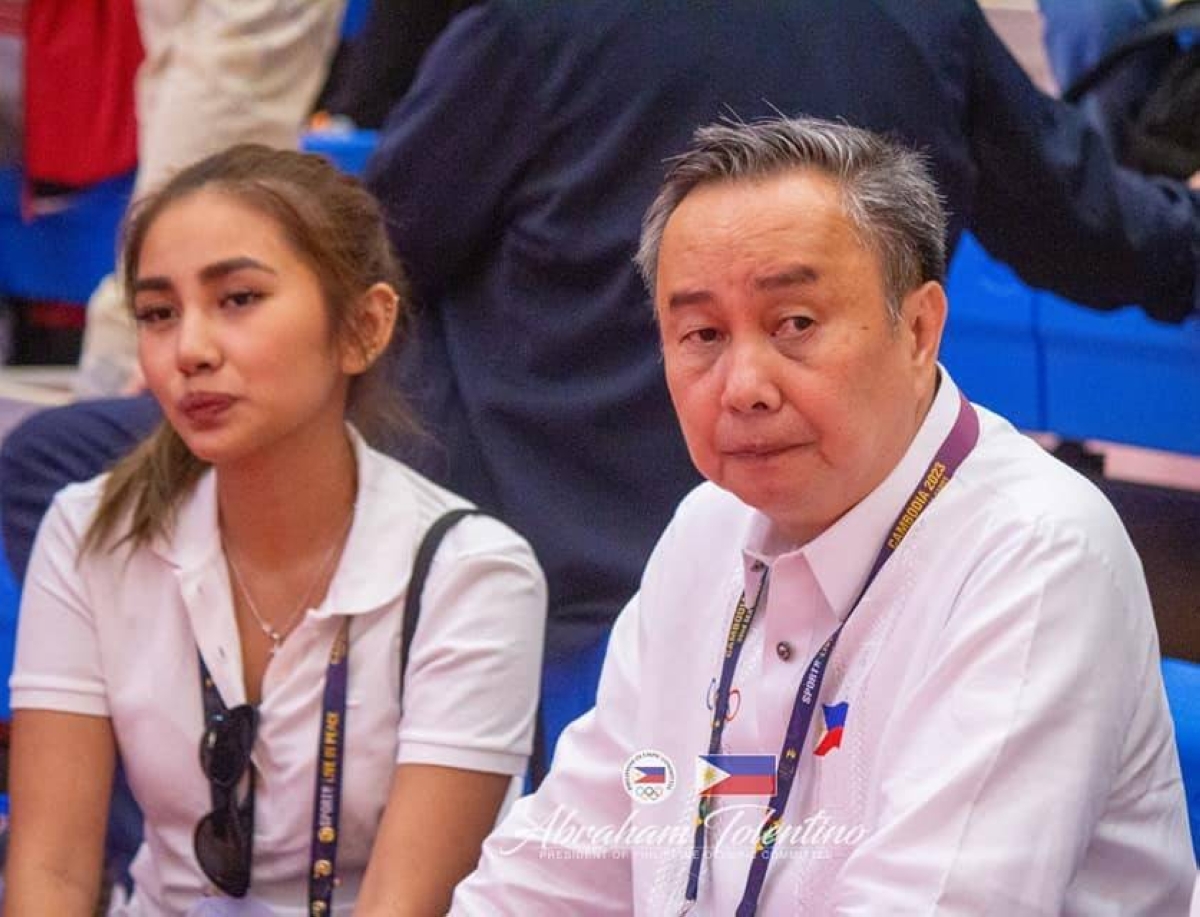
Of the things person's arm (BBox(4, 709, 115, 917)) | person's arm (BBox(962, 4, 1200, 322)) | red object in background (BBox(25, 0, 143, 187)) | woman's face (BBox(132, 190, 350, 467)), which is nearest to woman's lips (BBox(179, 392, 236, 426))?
woman's face (BBox(132, 190, 350, 467))

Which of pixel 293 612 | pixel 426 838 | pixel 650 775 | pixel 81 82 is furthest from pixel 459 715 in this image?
pixel 81 82

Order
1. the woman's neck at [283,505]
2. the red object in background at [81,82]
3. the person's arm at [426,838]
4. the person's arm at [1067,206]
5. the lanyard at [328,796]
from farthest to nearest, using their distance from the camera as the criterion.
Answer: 1. the red object in background at [81,82]
2. the person's arm at [1067,206]
3. the woman's neck at [283,505]
4. the lanyard at [328,796]
5. the person's arm at [426,838]

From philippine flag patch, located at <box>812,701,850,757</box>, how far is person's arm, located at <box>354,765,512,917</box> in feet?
1.94

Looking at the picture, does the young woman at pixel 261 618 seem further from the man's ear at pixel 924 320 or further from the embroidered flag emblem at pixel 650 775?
the man's ear at pixel 924 320

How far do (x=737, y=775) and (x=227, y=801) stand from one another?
2.39 ft

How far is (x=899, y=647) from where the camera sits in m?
1.60

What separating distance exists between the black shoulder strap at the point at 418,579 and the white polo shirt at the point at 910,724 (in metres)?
0.34

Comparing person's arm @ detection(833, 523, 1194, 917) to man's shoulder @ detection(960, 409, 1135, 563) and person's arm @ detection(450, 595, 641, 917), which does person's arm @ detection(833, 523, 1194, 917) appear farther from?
person's arm @ detection(450, 595, 641, 917)

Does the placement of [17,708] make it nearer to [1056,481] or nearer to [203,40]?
[1056,481]

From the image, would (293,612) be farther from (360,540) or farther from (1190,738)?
(1190,738)

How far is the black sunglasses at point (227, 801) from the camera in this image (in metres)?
2.18

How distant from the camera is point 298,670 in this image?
2.21m

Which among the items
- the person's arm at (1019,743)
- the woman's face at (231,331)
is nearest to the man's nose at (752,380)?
the person's arm at (1019,743)

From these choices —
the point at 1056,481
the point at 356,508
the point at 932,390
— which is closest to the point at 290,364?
the point at 356,508
